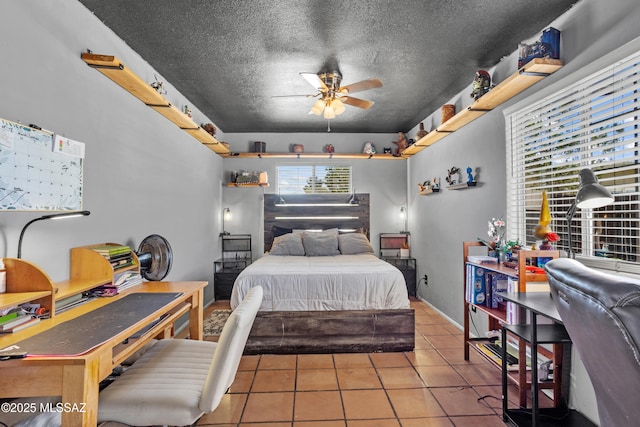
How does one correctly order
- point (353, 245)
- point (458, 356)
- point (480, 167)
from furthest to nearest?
point (353, 245), point (480, 167), point (458, 356)

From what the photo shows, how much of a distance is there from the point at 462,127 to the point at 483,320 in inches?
83.1

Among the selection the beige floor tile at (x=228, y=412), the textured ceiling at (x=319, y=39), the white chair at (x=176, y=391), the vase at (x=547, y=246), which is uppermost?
the textured ceiling at (x=319, y=39)

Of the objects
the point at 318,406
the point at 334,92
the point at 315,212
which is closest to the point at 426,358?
the point at 318,406

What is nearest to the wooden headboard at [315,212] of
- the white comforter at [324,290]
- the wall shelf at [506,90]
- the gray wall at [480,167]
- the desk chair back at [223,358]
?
the gray wall at [480,167]

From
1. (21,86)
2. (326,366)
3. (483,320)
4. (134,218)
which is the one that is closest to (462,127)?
(483,320)

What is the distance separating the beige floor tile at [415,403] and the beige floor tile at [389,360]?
41 centimetres

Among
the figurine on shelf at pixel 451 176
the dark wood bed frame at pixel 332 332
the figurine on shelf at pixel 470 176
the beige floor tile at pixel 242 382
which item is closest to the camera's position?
the beige floor tile at pixel 242 382

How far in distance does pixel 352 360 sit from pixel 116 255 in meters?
2.15

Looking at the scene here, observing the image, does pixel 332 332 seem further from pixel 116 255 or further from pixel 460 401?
pixel 116 255

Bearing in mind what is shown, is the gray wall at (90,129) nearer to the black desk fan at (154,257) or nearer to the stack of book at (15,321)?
the black desk fan at (154,257)

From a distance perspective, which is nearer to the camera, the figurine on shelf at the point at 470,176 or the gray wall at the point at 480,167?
the gray wall at the point at 480,167

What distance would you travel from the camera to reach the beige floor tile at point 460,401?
6.90ft

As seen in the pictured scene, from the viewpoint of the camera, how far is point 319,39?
2.45 meters

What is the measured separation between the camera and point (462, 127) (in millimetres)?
3559
